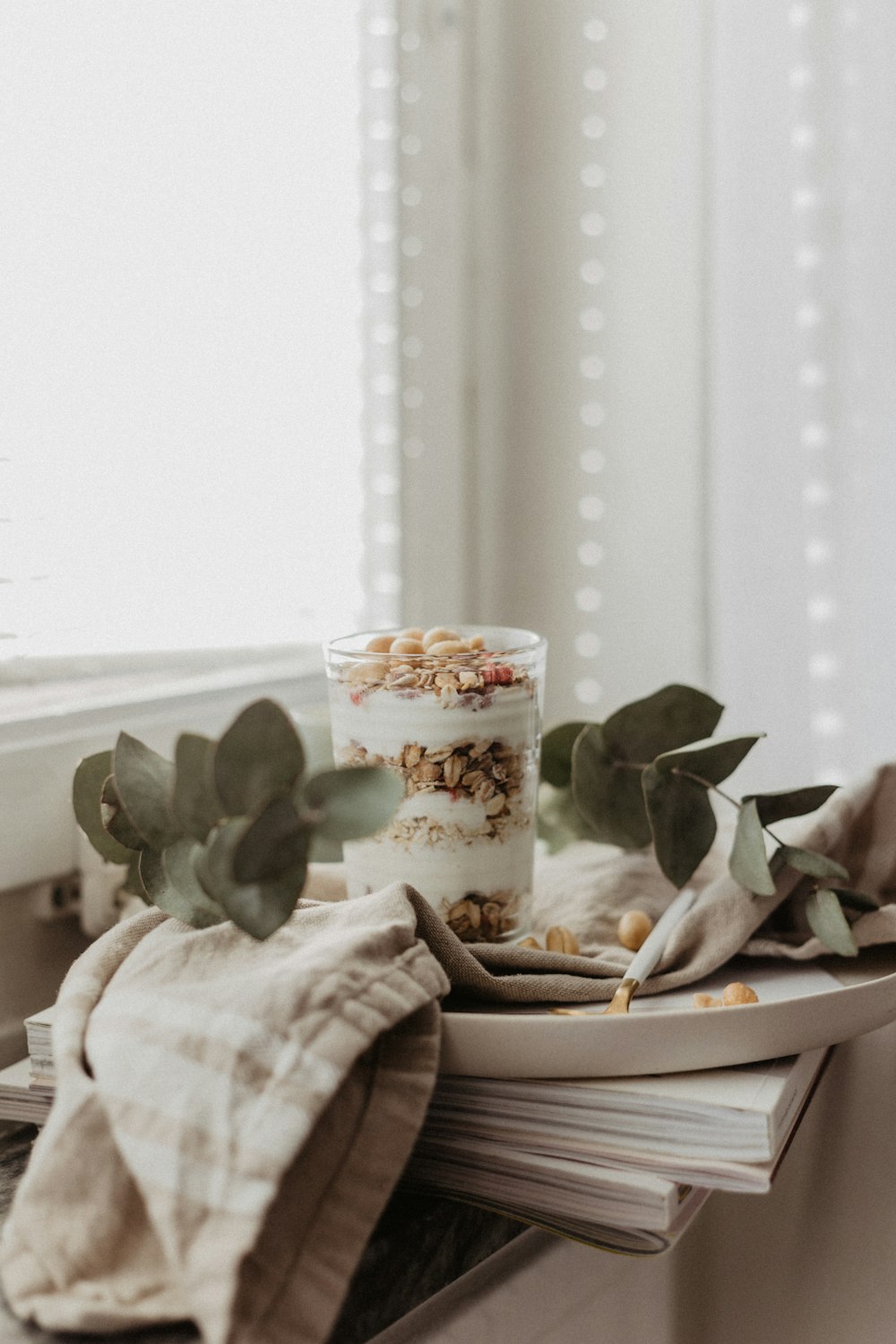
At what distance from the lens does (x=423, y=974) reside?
49 cm

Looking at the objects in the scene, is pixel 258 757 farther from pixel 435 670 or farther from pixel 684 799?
pixel 684 799

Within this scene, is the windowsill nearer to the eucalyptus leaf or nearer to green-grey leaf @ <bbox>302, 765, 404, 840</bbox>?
the eucalyptus leaf

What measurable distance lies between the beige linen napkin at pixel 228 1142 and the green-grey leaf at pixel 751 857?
0.71 ft

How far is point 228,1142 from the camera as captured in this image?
403mm

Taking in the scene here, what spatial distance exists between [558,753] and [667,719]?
11 centimetres

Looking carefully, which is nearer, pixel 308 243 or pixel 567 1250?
pixel 567 1250

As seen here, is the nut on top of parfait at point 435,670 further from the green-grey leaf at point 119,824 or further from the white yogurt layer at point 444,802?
the green-grey leaf at point 119,824

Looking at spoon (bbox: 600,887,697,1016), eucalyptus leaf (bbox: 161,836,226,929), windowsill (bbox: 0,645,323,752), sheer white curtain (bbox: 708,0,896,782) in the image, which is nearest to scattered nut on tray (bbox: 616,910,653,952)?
spoon (bbox: 600,887,697,1016)


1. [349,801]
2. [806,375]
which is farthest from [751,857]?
[806,375]

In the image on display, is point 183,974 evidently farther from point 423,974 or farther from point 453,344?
point 453,344

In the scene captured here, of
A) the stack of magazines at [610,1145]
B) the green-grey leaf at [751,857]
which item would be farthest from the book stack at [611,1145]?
the green-grey leaf at [751,857]

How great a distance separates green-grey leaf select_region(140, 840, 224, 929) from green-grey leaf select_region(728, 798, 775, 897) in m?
0.28

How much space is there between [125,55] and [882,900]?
0.75 meters

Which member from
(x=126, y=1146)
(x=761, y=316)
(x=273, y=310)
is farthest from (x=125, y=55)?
(x=126, y=1146)
